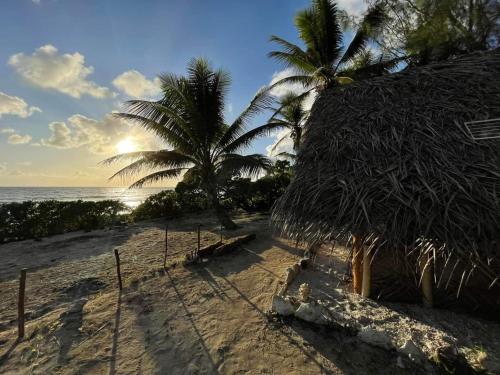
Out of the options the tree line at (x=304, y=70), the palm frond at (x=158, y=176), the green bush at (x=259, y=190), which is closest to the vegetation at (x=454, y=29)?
the tree line at (x=304, y=70)

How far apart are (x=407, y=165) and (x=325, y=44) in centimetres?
950

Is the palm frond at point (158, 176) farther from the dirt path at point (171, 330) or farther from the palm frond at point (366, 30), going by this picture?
the palm frond at point (366, 30)

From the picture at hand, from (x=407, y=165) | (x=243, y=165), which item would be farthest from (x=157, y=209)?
(x=407, y=165)

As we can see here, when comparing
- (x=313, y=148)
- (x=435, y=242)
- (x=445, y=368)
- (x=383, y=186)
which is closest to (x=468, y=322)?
(x=445, y=368)

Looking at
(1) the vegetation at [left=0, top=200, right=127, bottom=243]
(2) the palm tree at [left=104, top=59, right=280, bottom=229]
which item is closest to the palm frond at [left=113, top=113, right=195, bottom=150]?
(2) the palm tree at [left=104, top=59, right=280, bottom=229]

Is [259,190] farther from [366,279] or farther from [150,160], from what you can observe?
[366,279]

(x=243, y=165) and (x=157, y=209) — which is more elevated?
(x=243, y=165)

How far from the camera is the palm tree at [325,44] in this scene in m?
11.0

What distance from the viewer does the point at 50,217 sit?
39.3 ft

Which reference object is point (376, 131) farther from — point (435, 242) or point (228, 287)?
point (228, 287)

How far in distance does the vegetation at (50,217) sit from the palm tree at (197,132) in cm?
511

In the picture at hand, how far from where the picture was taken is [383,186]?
144 inches

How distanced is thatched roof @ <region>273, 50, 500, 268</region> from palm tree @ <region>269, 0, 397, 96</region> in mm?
5802

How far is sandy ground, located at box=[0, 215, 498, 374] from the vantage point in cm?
350
